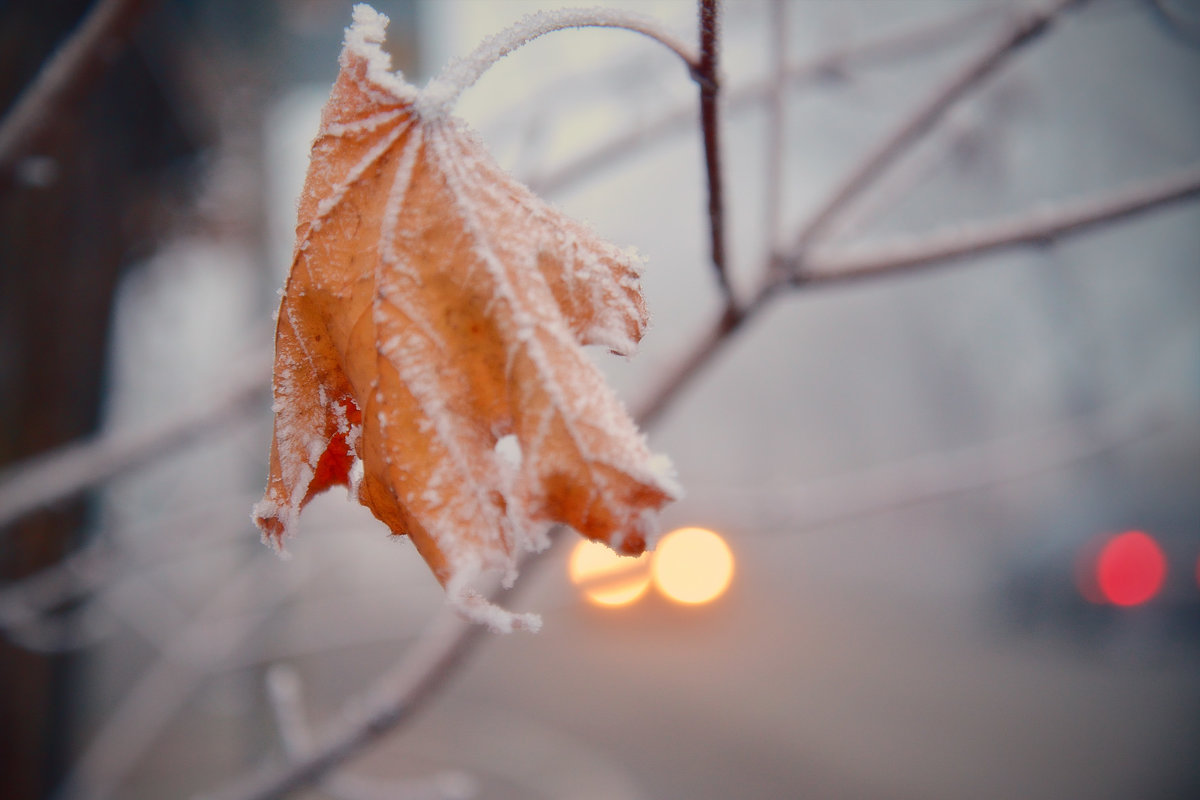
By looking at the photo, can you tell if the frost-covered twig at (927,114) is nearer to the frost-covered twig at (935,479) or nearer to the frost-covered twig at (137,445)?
the frost-covered twig at (935,479)

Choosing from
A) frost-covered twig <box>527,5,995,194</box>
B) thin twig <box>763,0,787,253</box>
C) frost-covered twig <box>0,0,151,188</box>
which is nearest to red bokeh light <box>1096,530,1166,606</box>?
frost-covered twig <box>527,5,995,194</box>

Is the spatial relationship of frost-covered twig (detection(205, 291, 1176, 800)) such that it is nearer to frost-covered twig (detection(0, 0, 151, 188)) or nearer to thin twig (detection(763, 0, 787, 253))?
thin twig (detection(763, 0, 787, 253))

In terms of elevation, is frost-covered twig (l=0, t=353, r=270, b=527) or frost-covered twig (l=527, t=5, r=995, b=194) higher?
frost-covered twig (l=527, t=5, r=995, b=194)

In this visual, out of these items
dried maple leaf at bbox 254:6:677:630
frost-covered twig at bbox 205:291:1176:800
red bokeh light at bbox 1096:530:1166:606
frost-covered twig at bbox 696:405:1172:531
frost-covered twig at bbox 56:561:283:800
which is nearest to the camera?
dried maple leaf at bbox 254:6:677:630

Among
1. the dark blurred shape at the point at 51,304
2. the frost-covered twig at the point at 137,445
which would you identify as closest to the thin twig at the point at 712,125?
the frost-covered twig at the point at 137,445

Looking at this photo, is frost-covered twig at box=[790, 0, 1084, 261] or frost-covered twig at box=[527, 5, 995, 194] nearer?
frost-covered twig at box=[790, 0, 1084, 261]

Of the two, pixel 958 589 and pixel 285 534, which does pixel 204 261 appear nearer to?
pixel 285 534
